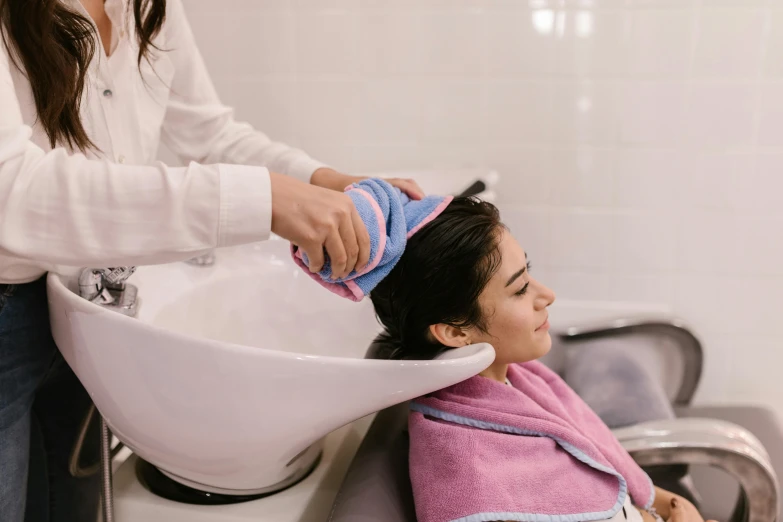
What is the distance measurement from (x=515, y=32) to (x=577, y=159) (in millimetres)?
328

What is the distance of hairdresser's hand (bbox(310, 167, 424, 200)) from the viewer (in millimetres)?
1057

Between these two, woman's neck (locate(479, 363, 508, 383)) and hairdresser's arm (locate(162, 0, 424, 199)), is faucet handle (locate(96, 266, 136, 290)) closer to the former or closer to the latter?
hairdresser's arm (locate(162, 0, 424, 199))

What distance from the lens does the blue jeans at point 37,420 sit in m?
0.96

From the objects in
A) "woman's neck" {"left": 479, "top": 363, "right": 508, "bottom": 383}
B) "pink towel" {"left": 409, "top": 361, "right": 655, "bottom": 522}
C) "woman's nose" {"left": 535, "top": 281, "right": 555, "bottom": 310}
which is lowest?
"pink towel" {"left": 409, "top": 361, "right": 655, "bottom": 522}

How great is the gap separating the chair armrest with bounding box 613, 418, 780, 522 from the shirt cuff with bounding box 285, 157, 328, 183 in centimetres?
73

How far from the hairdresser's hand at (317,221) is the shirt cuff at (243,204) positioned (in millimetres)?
14

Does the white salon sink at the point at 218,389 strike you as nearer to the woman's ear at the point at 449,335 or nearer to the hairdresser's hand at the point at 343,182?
the woman's ear at the point at 449,335

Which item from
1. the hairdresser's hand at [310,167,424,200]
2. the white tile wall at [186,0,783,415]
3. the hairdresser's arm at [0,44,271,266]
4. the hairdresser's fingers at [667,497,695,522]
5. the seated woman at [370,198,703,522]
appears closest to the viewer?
the hairdresser's arm at [0,44,271,266]

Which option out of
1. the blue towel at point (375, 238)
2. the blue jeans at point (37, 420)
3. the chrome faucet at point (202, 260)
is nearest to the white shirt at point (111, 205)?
the blue towel at point (375, 238)

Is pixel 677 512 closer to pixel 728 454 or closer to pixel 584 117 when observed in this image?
pixel 728 454

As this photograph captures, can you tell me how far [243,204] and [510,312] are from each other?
0.46 metres

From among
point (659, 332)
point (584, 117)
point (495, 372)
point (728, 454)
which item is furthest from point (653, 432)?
point (584, 117)

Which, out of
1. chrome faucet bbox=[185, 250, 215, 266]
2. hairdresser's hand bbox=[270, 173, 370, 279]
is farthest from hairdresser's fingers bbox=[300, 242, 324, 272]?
chrome faucet bbox=[185, 250, 215, 266]

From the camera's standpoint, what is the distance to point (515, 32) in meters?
1.67
